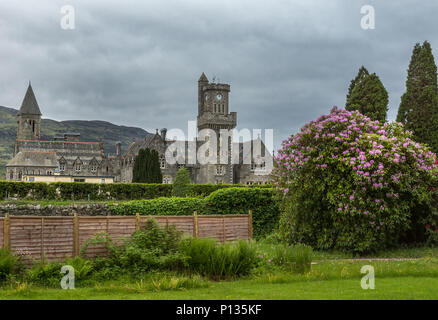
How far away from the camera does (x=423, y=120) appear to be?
115 ft

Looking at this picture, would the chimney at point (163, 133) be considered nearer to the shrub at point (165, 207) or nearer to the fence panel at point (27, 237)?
the shrub at point (165, 207)

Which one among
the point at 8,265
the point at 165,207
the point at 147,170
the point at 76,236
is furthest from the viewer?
the point at 147,170

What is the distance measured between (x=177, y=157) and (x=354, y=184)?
6548cm

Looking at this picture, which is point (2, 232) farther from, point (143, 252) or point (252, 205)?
point (252, 205)

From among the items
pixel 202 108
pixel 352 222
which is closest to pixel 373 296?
pixel 352 222

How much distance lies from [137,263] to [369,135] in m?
9.98

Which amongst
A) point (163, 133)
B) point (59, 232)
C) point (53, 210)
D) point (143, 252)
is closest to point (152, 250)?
point (143, 252)

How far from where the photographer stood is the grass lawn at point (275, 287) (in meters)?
9.76

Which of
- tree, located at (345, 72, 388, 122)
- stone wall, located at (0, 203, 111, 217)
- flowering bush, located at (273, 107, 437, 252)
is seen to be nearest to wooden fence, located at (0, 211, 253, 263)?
flowering bush, located at (273, 107, 437, 252)

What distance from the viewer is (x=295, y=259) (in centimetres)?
1321

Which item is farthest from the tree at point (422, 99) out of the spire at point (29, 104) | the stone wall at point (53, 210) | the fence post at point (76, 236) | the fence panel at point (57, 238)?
the spire at point (29, 104)

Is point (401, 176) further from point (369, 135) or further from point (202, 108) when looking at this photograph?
point (202, 108)

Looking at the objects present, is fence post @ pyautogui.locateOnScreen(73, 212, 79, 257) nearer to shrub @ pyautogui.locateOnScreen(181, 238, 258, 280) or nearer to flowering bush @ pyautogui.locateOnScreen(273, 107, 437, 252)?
shrub @ pyautogui.locateOnScreen(181, 238, 258, 280)
